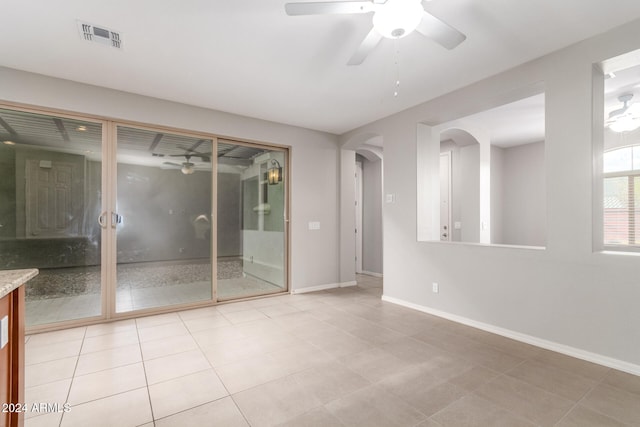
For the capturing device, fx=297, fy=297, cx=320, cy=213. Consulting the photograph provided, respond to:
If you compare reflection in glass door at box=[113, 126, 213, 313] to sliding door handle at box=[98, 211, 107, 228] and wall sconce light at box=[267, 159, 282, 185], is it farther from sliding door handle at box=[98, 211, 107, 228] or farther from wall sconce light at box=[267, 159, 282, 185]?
wall sconce light at box=[267, 159, 282, 185]

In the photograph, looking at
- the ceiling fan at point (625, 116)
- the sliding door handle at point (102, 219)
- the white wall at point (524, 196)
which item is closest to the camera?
the sliding door handle at point (102, 219)

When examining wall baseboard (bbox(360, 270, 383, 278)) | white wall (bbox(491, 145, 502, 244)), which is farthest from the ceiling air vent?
white wall (bbox(491, 145, 502, 244))

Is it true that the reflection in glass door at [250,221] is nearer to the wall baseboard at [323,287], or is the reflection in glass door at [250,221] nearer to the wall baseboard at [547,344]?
the wall baseboard at [323,287]

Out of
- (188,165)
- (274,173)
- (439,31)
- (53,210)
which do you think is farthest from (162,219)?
(439,31)

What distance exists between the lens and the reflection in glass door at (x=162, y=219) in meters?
3.64

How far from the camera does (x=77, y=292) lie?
3430 mm

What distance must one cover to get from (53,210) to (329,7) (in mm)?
3579

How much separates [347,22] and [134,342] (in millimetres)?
3424

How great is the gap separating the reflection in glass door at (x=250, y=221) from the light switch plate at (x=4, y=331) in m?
3.04

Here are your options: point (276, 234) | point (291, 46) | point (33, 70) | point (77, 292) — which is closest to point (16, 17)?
point (33, 70)

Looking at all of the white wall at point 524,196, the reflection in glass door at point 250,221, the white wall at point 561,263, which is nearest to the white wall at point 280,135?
the reflection in glass door at point 250,221

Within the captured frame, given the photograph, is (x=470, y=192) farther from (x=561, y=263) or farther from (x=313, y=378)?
(x=313, y=378)

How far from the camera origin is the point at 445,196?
5914mm

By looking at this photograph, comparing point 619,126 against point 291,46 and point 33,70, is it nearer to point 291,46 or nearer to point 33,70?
point 291,46
